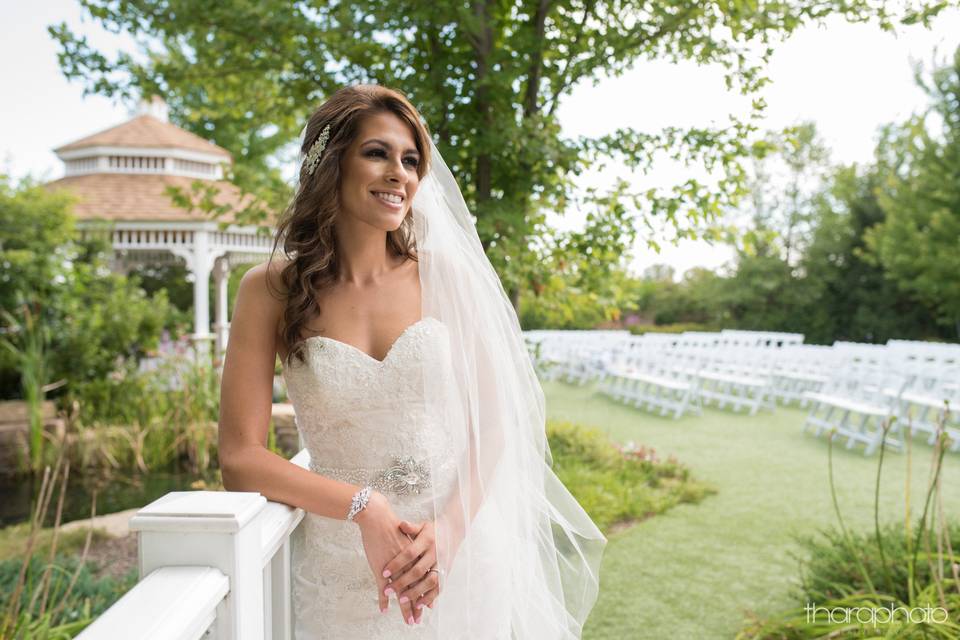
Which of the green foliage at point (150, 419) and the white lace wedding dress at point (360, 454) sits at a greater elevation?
the white lace wedding dress at point (360, 454)

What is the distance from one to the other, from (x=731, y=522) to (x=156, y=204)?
35.3 ft

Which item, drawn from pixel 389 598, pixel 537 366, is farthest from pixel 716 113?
pixel 389 598

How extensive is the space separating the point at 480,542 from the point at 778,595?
326 centimetres

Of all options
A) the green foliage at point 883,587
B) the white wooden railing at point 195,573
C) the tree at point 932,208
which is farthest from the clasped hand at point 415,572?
the tree at point 932,208

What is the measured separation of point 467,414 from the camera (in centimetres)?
196

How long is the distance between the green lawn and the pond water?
168 inches

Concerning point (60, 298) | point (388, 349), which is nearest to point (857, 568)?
point (388, 349)

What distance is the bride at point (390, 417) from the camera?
175 centimetres

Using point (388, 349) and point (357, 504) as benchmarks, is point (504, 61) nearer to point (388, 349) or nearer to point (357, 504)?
point (388, 349)

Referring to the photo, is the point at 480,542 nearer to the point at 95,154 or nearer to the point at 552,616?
the point at 552,616

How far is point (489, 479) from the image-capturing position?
1.96 m

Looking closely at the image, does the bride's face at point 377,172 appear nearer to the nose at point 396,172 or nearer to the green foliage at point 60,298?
the nose at point 396,172

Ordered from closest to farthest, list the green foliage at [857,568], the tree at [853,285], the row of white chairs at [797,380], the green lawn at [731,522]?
the green foliage at [857,568] < the green lawn at [731,522] < the row of white chairs at [797,380] < the tree at [853,285]

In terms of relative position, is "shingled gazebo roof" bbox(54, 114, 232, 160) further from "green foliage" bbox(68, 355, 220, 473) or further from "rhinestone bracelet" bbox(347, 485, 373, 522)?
"rhinestone bracelet" bbox(347, 485, 373, 522)
